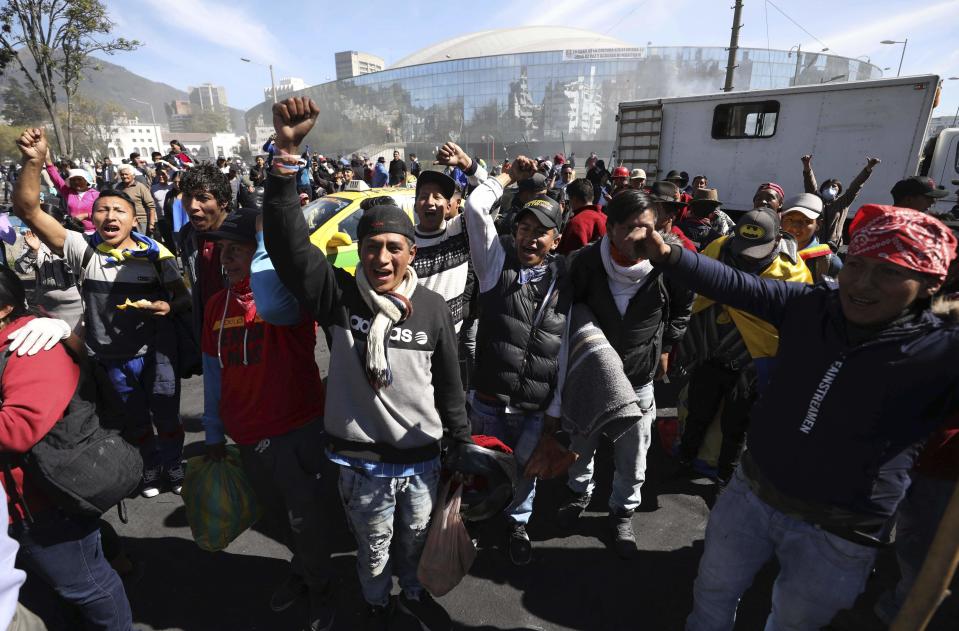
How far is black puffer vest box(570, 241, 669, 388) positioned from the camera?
Result: 8.76 ft

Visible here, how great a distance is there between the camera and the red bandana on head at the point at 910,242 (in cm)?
141

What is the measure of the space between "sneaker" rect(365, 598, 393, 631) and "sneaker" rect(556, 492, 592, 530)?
51.4 inches

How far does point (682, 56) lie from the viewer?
5828 cm

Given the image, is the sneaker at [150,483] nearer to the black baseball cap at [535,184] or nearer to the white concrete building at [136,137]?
the black baseball cap at [535,184]

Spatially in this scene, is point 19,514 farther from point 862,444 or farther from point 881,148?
point 881,148

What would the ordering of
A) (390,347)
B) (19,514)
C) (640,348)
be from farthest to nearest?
1. (640,348)
2. (390,347)
3. (19,514)

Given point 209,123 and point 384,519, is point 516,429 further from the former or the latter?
point 209,123

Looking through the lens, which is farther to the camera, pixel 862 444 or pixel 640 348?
pixel 640 348

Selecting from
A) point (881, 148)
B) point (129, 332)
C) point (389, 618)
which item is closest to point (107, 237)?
point (129, 332)

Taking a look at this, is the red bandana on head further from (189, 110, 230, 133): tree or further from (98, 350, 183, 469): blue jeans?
(189, 110, 230, 133): tree

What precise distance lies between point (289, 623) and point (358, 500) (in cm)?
102

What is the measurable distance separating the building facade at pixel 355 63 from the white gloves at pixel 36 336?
183077mm

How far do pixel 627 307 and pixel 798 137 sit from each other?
34.1 feet

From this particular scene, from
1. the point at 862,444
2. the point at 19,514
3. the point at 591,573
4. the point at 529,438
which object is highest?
the point at 862,444
